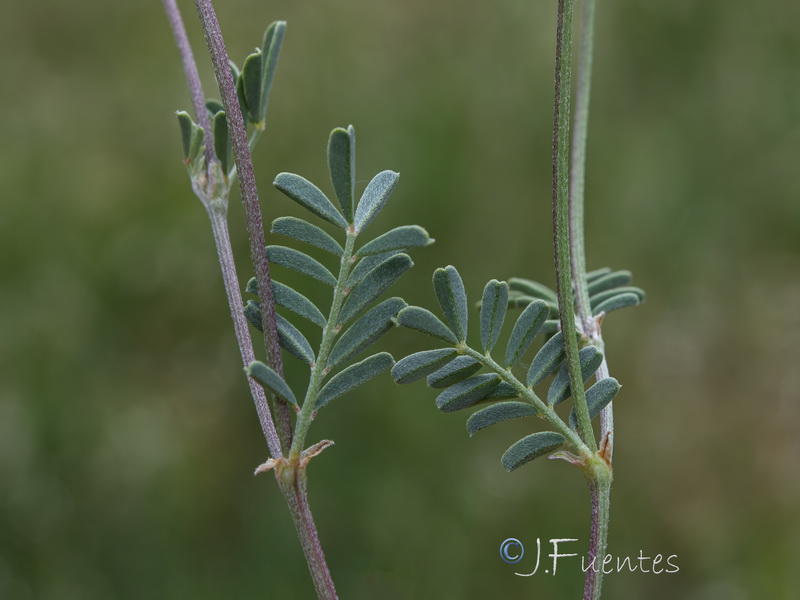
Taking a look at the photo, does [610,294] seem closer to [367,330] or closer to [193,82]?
[367,330]

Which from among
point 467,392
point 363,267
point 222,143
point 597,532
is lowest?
point 597,532

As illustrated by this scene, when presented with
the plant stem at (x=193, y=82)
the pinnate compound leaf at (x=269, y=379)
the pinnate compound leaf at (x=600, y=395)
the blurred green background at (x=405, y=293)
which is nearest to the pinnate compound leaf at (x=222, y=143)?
the plant stem at (x=193, y=82)

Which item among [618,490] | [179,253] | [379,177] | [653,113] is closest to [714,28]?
[653,113]

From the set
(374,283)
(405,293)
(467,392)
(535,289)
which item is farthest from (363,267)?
(405,293)

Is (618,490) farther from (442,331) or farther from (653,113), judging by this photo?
(442,331)

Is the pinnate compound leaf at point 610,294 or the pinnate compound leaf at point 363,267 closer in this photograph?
the pinnate compound leaf at point 363,267

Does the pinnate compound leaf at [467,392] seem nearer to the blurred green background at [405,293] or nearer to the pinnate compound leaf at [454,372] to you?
the pinnate compound leaf at [454,372]
